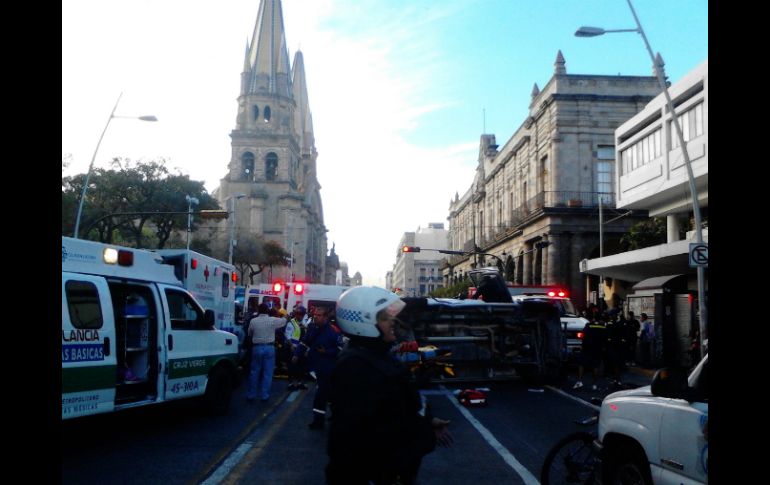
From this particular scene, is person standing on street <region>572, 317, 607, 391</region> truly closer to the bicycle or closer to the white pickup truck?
the bicycle

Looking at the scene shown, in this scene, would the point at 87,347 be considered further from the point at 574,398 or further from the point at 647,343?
the point at 647,343

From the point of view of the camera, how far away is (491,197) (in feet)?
205

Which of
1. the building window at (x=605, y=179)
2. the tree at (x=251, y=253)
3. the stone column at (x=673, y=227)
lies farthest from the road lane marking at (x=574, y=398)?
the tree at (x=251, y=253)

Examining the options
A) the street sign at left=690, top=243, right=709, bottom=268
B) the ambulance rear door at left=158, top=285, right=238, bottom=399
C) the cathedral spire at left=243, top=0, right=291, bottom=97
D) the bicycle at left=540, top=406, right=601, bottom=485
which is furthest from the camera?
the cathedral spire at left=243, top=0, right=291, bottom=97

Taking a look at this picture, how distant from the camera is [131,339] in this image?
30.9ft

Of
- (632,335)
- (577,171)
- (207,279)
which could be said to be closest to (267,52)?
(577,171)

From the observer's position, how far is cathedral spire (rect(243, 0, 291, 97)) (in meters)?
94.9

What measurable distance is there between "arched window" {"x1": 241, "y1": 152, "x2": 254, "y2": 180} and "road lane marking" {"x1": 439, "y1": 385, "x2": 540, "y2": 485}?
89297 millimetres

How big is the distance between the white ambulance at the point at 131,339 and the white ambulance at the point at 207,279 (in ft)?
16.7

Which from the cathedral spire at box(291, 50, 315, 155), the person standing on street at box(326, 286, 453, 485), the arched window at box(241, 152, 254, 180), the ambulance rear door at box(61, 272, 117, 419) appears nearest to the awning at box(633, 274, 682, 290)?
the ambulance rear door at box(61, 272, 117, 419)

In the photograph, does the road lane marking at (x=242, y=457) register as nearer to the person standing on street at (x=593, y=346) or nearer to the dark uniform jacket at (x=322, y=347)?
the dark uniform jacket at (x=322, y=347)

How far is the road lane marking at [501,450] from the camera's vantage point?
652 cm

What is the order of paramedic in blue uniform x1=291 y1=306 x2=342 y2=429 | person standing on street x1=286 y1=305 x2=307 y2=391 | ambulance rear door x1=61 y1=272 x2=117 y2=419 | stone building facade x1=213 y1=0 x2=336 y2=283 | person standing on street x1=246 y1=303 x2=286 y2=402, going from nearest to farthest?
ambulance rear door x1=61 y1=272 x2=117 y2=419
paramedic in blue uniform x1=291 y1=306 x2=342 y2=429
person standing on street x1=246 y1=303 x2=286 y2=402
person standing on street x1=286 y1=305 x2=307 y2=391
stone building facade x1=213 y1=0 x2=336 y2=283
